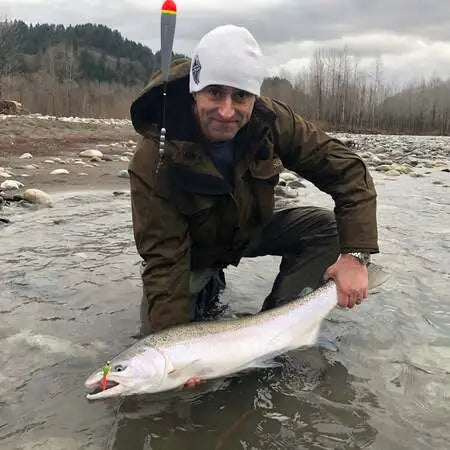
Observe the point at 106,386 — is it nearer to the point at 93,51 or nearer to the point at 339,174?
the point at 339,174

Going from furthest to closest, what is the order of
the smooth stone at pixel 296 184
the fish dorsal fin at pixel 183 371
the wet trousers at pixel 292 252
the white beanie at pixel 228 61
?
the smooth stone at pixel 296 184, the wet trousers at pixel 292 252, the white beanie at pixel 228 61, the fish dorsal fin at pixel 183 371

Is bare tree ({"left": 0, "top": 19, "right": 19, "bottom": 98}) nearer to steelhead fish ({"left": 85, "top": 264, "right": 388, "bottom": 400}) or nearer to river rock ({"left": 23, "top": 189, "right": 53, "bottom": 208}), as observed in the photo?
river rock ({"left": 23, "top": 189, "right": 53, "bottom": 208})

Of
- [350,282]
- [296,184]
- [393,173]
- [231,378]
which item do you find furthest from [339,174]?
[393,173]

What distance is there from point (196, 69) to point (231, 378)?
5.52 ft

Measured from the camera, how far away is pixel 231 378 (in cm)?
314

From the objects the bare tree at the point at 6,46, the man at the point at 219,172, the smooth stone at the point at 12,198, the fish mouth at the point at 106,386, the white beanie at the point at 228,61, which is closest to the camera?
the fish mouth at the point at 106,386

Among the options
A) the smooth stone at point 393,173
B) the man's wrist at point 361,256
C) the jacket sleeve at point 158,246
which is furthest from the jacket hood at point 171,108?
the smooth stone at point 393,173

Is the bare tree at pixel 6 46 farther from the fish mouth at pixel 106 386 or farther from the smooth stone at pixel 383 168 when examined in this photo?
the fish mouth at pixel 106 386

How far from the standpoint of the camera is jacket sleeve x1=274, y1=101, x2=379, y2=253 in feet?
11.3

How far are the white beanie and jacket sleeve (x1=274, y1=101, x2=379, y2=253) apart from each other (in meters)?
0.52

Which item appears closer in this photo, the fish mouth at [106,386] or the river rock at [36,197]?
the fish mouth at [106,386]

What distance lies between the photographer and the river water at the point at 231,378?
2.64 metres

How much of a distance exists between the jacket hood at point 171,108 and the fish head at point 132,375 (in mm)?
1184

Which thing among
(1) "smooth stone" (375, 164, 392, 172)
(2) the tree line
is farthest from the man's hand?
(2) the tree line
